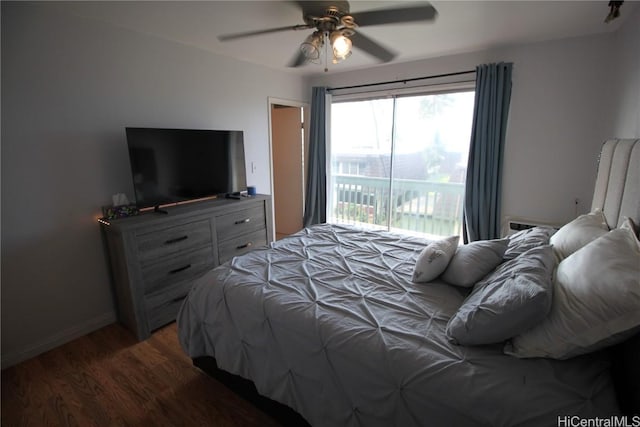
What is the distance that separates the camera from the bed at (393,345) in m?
0.94

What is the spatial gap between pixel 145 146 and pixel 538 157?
144 inches

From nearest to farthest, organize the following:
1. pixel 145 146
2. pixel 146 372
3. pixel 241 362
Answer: pixel 241 362 → pixel 146 372 → pixel 145 146

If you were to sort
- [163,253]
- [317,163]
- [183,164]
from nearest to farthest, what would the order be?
[163,253] → [183,164] → [317,163]

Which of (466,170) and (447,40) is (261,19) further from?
(466,170)

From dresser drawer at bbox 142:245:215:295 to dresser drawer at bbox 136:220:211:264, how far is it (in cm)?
6

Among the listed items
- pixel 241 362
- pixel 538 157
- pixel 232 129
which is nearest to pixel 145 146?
pixel 232 129

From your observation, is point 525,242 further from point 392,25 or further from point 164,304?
point 164,304

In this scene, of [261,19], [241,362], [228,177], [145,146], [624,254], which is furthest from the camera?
[228,177]

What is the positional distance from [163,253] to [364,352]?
1.92 metres

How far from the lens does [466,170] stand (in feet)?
10.9

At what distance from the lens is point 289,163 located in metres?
4.68

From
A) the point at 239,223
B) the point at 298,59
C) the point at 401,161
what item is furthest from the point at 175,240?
the point at 401,161
